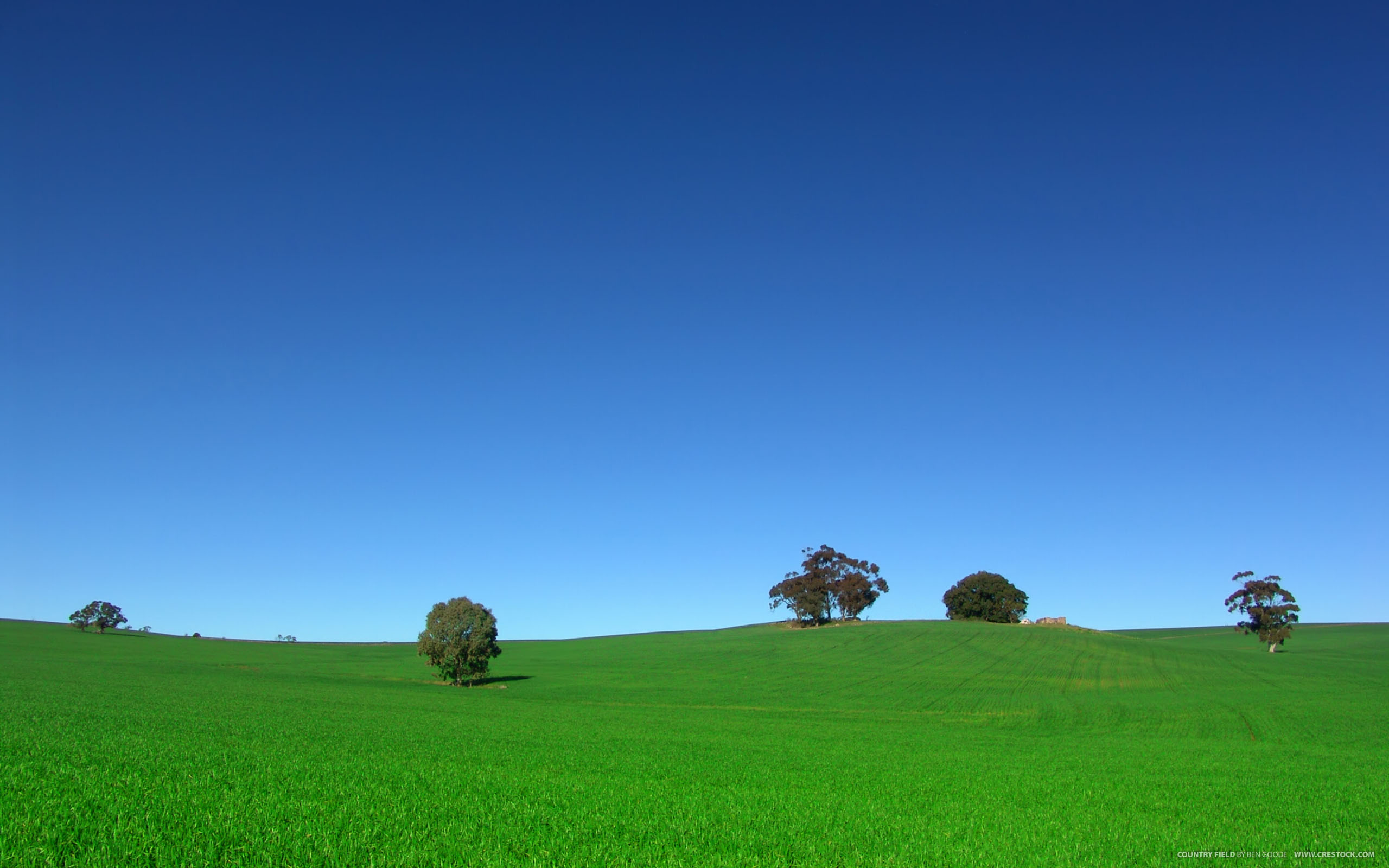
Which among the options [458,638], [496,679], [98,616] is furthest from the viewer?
[98,616]

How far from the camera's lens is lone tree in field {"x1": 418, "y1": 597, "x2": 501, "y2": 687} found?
6169 centimetres

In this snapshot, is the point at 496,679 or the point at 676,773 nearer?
the point at 676,773

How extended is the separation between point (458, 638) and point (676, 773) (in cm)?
4713

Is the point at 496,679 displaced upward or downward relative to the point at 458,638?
downward

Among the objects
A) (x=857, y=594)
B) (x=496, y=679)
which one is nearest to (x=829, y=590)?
(x=857, y=594)

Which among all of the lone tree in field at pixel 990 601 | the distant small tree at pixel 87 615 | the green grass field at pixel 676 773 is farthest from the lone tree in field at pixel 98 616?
the lone tree in field at pixel 990 601

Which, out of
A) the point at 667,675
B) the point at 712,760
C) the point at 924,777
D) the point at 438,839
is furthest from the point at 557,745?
the point at 667,675

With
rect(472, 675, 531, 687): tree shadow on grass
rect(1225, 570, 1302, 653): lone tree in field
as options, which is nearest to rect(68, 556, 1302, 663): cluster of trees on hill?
rect(1225, 570, 1302, 653): lone tree in field

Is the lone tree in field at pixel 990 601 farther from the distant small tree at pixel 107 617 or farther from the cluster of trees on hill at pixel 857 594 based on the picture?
the distant small tree at pixel 107 617

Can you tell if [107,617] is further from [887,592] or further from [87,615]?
[887,592]

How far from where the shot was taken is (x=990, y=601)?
129 metres

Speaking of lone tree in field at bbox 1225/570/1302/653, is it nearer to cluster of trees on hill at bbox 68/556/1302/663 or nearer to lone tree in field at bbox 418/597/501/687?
cluster of trees on hill at bbox 68/556/1302/663

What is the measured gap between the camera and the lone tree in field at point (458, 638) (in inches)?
2429

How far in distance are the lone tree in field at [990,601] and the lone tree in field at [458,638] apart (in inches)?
3563
